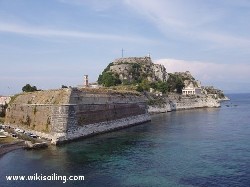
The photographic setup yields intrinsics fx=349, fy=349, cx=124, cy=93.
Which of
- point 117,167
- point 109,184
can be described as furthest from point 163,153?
point 109,184

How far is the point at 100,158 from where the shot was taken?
3466 centimetres

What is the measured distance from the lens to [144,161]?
3316 centimetres

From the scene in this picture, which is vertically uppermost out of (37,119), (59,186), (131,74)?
(131,74)

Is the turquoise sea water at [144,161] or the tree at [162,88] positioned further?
the tree at [162,88]

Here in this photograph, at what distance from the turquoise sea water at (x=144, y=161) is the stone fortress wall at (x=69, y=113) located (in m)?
2.40

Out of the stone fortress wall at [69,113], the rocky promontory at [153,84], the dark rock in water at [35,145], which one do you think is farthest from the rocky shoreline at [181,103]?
the dark rock in water at [35,145]

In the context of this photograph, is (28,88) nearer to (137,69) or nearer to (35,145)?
(35,145)

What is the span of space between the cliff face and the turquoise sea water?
64474mm

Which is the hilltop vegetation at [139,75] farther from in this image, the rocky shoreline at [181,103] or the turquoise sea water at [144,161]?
the turquoise sea water at [144,161]

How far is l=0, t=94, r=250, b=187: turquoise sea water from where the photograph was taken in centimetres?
2691

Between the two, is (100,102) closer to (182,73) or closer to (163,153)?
(163,153)

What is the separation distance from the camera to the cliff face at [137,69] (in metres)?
112

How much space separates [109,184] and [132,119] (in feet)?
122

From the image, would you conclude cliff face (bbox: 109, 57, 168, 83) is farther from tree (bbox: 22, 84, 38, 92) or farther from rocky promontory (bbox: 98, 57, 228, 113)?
tree (bbox: 22, 84, 38, 92)
